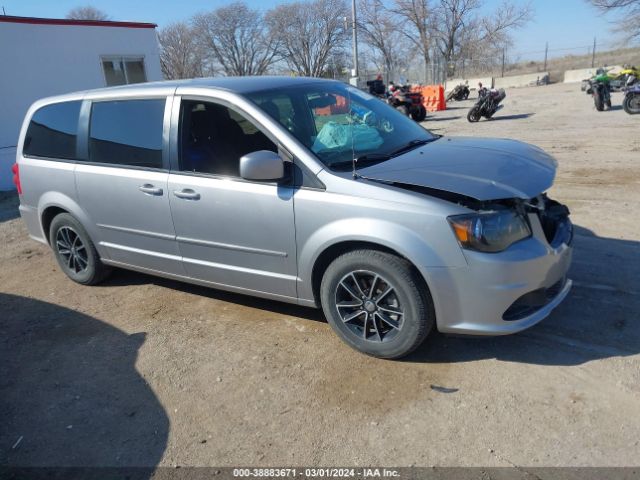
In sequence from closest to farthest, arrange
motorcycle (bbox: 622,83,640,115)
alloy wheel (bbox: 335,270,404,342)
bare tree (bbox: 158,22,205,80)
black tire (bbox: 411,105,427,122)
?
alloy wheel (bbox: 335,270,404,342) < motorcycle (bbox: 622,83,640,115) < black tire (bbox: 411,105,427,122) < bare tree (bbox: 158,22,205,80)

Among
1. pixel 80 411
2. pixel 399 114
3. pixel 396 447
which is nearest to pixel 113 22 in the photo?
pixel 399 114

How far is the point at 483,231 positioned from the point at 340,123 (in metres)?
1.49

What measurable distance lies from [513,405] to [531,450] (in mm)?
361

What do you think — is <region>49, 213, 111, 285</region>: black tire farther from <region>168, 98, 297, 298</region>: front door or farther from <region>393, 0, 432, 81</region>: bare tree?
<region>393, 0, 432, 81</region>: bare tree

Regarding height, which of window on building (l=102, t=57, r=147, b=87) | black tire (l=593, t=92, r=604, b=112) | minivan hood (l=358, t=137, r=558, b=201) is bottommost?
black tire (l=593, t=92, r=604, b=112)

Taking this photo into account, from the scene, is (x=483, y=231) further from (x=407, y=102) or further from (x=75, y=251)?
(x=407, y=102)

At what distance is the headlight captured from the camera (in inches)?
Result: 117

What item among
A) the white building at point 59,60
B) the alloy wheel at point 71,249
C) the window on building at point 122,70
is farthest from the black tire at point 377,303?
the window on building at point 122,70

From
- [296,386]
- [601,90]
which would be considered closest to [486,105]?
[601,90]

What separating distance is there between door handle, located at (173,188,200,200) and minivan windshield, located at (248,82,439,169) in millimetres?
825

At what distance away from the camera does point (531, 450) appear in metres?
2.59

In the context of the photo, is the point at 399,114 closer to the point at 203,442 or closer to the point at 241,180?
the point at 241,180

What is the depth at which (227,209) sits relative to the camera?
12.3ft

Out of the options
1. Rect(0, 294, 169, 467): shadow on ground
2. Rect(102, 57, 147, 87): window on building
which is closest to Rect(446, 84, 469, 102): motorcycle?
Result: Rect(102, 57, 147, 87): window on building
